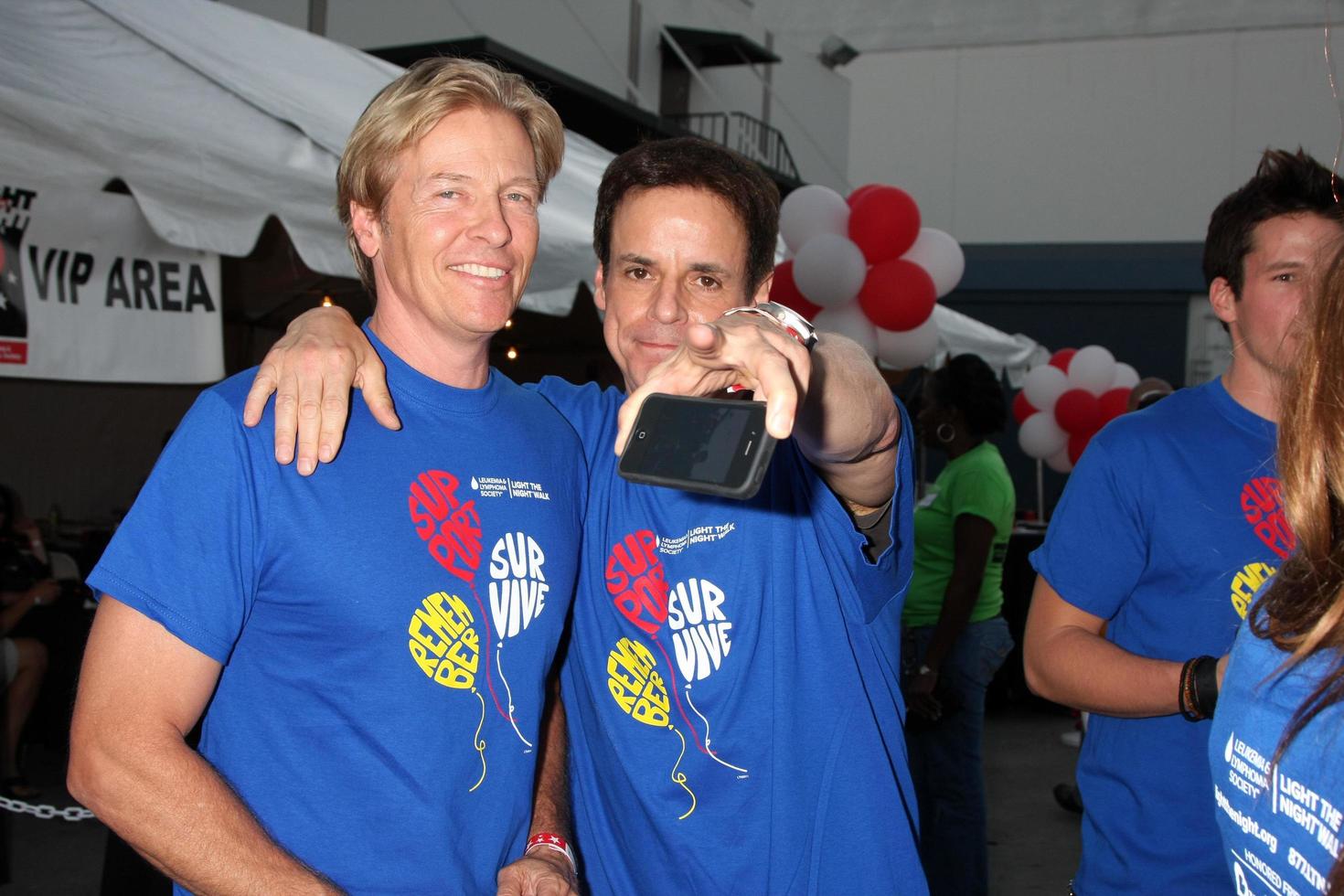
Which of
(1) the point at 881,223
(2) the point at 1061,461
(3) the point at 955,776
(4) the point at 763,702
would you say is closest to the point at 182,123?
(4) the point at 763,702

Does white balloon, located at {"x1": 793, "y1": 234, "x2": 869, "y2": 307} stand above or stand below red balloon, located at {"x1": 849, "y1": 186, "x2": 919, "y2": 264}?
below


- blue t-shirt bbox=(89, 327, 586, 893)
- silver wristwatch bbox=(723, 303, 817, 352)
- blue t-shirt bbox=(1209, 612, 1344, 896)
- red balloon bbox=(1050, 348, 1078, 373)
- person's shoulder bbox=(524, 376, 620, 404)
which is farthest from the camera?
red balloon bbox=(1050, 348, 1078, 373)

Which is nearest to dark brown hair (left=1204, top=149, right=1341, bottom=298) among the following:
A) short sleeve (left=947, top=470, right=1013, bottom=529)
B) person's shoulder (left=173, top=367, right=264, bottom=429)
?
person's shoulder (left=173, top=367, right=264, bottom=429)

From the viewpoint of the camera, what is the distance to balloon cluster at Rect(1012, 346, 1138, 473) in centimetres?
907

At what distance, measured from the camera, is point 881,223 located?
589 cm

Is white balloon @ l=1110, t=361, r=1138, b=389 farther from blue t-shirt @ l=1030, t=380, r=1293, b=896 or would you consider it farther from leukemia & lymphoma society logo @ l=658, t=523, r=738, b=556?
leukemia & lymphoma society logo @ l=658, t=523, r=738, b=556

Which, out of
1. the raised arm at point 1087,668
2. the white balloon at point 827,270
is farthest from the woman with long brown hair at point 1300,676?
the white balloon at point 827,270

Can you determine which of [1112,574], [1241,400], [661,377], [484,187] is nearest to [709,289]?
[484,187]

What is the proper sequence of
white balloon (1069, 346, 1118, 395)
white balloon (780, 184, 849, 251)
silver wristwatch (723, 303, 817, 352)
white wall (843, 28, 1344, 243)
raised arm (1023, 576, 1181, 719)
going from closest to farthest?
silver wristwatch (723, 303, 817, 352), raised arm (1023, 576, 1181, 719), white balloon (780, 184, 849, 251), white balloon (1069, 346, 1118, 395), white wall (843, 28, 1344, 243)

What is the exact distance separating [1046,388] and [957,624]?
5940 millimetres

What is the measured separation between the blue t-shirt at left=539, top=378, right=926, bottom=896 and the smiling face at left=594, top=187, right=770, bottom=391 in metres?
0.29

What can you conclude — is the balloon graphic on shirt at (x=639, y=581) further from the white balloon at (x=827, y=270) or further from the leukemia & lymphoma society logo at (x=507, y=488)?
the white balloon at (x=827, y=270)

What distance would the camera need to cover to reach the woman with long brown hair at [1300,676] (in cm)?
88

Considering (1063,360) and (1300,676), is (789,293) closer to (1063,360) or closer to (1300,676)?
(1300,676)
